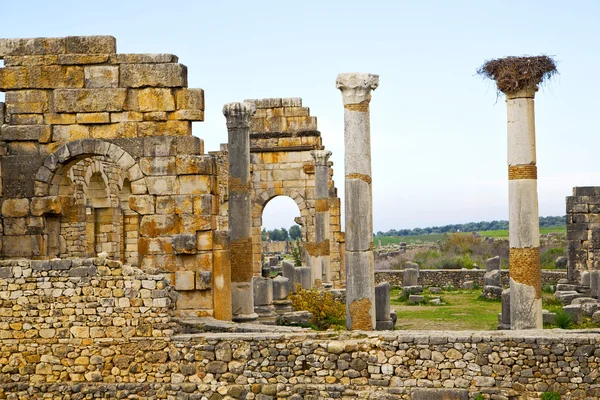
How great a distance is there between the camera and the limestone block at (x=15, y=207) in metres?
15.7

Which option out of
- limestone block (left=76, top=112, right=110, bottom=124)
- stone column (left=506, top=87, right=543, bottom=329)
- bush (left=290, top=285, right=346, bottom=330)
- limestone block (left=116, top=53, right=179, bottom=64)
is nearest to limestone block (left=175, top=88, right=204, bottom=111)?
limestone block (left=116, top=53, right=179, bottom=64)

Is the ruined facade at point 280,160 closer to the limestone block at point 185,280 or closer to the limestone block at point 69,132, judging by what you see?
the limestone block at point 185,280

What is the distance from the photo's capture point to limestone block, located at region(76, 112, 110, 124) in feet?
50.9

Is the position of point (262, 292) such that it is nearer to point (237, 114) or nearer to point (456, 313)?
point (237, 114)

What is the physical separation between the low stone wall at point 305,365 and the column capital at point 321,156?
41.8ft

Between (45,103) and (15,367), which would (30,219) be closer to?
(45,103)

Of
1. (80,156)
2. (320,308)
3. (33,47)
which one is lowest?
(320,308)

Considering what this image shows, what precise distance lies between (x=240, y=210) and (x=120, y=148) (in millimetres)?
3210

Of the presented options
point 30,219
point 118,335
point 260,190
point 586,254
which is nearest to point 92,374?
point 118,335

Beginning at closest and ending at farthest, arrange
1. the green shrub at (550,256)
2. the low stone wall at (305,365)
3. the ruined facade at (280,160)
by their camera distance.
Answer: the low stone wall at (305,365), the ruined facade at (280,160), the green shrub at (550,256)

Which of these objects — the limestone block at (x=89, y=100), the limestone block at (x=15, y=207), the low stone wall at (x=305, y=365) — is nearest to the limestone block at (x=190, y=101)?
the limestone block at (x=89, y=100)

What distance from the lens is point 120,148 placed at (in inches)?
608

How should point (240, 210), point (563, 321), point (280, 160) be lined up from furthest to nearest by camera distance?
point (280, 160) → point (563, 321) → point (240, 210)

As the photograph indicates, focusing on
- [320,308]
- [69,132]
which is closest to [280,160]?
[320,308]
